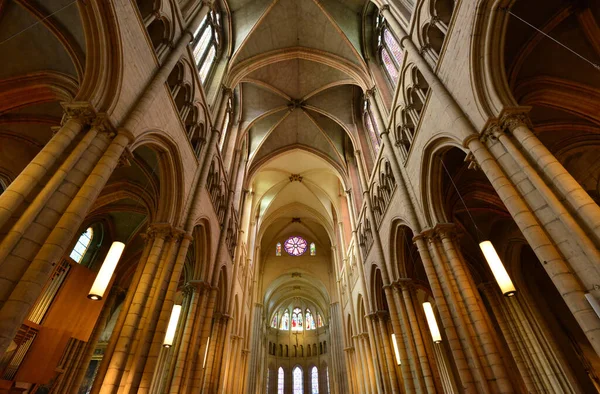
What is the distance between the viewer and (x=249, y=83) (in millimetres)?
17297

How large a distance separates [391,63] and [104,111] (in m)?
11.2

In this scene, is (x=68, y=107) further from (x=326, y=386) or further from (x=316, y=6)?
(x=326, y=386)

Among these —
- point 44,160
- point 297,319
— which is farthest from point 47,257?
point 297,319

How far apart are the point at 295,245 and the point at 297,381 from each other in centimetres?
1642

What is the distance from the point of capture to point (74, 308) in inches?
464

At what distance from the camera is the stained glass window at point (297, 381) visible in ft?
113

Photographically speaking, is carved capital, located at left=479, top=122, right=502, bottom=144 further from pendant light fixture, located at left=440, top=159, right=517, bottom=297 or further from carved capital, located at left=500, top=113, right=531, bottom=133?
pendant light fixture, located at left=440, top=159, right=517, bottom=297

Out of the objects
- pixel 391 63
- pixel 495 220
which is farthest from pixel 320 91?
pixel 495 220

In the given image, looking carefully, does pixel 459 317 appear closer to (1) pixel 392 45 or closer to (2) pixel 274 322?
(1) pixel 392 45

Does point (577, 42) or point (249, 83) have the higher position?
point (249, 83)

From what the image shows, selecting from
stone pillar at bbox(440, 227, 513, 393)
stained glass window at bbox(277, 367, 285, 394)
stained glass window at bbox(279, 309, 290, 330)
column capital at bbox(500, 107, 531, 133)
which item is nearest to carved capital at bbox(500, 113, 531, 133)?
column capital at bbox(500, 107, 531, 133)

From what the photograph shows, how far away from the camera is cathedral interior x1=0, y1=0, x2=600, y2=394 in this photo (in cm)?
470

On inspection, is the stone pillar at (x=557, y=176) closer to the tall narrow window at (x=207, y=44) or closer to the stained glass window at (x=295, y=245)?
the tall narrow window at (x=207, y=44)

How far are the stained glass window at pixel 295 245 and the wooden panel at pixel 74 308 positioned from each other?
21.2m
